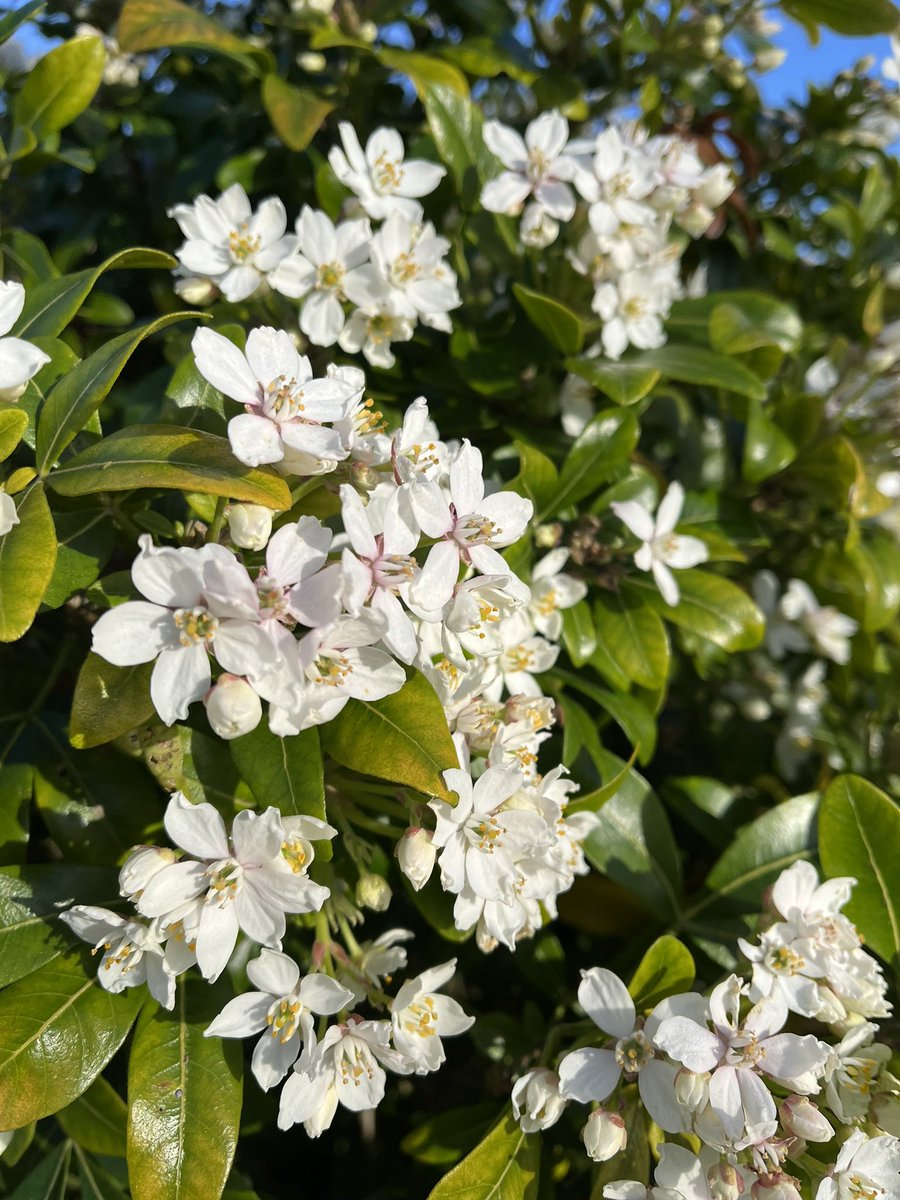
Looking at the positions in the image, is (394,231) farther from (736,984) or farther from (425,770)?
(736,984)

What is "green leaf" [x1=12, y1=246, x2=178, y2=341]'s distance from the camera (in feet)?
4.20

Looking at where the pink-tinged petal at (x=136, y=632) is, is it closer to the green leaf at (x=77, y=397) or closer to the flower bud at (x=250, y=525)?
the flower bud at (x=250, y=525)

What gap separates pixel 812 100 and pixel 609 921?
221cm

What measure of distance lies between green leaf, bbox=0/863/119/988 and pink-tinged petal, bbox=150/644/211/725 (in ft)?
1.30

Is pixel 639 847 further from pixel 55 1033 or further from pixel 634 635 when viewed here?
pixel 55 1033

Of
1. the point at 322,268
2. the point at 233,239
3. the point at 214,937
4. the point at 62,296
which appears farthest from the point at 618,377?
the point at 214,937

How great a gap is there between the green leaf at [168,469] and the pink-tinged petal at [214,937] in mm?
489

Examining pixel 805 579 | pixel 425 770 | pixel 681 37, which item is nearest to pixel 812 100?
pixel 681 37

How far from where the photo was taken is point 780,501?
2201mm

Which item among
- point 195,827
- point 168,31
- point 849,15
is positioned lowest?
point 195,827

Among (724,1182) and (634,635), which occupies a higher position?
(634,635)

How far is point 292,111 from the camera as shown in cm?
176

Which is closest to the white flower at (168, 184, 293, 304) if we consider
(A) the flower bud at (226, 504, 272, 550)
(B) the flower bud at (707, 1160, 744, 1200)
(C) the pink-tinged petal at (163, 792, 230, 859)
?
(A) the flower bud at (226, 504, 272, 550)

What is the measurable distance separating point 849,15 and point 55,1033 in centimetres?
260
